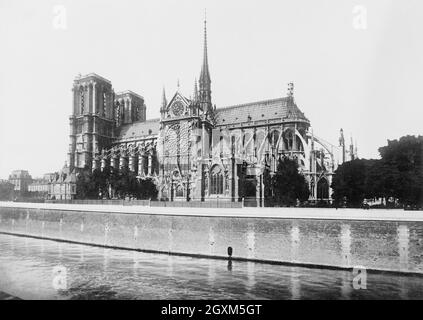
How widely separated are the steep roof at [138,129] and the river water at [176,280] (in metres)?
A: 59.8

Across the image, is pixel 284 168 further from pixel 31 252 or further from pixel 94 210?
pixel 31 252

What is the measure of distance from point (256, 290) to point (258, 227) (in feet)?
25.1

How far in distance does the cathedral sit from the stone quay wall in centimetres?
771

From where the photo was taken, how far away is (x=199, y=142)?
7038cm

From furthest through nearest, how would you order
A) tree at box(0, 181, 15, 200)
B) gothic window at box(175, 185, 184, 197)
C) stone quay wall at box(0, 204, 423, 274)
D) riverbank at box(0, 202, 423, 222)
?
tree at box(0, 181, 15, 200)
gothic window at box(175, 185, 184, 197)
riverbank at box(0, 202, 423, 222)
stone quay wall at box(0, 204, 423, 274)

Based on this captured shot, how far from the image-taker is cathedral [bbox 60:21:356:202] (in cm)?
4869

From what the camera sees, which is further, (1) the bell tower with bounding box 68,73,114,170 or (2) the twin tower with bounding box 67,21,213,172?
(1) the bell tower with bounding box 68,73,114,170

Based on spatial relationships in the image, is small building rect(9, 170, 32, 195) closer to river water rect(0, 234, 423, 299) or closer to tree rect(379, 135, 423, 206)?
river water rect(0, 234, 423, 299)

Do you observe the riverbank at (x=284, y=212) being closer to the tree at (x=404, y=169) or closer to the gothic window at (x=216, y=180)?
the tree at (x=404, y=169)

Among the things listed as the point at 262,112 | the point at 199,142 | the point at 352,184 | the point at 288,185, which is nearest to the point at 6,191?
the point at 199,142

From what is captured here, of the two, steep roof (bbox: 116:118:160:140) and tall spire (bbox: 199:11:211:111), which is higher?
tall spire (bbox: 199:11:211:111)

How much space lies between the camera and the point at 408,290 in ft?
68.6

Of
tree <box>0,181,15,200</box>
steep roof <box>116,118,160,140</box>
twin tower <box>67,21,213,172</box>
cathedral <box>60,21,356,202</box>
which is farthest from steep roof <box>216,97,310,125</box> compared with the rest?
tree <box>0,181,15,200</box>

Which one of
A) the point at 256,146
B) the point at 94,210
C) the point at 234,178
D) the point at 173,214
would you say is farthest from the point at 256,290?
the point at 256,146
